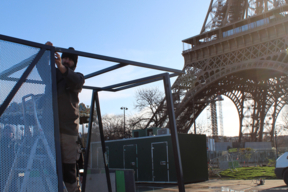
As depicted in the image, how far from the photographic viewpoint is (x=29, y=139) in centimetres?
291

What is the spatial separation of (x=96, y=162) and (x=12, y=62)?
2.94 meters

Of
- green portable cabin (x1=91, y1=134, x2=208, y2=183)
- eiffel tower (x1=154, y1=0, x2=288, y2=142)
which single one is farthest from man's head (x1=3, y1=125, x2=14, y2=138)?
eiffel tower (x1=154, y1=0, x2=288, y2=142)

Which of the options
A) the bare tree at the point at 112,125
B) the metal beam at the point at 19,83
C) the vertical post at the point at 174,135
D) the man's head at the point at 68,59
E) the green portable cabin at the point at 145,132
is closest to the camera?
the metal beam at the point at 19,83

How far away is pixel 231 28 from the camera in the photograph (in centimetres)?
3031

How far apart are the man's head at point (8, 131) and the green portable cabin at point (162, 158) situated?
11.5 metres

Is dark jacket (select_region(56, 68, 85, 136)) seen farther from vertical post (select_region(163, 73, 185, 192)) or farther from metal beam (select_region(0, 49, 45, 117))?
vertical post (select_region(163, 73, 185, 192))

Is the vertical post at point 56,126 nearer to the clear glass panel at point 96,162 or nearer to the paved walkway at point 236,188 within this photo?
the clear glass panel at point 96,162

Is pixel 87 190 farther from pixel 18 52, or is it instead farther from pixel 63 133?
pixel 18 52

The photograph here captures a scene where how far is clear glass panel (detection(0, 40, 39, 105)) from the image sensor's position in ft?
9.23

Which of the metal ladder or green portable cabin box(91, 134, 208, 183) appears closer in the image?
the metal ladder

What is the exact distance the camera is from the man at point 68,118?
3.18 m

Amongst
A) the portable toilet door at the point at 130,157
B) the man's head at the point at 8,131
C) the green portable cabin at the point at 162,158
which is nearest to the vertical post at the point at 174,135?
the man's head at the point at 8,131

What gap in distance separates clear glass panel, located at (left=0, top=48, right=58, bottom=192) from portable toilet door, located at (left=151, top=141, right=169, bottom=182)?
11586 millimetres

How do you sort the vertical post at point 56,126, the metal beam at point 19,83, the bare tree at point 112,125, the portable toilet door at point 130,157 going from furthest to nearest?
the bare tree at point 112,125, the portable toilet door at point 130,157, the vertical post at point 56,126, the metal beam at point 19,83
